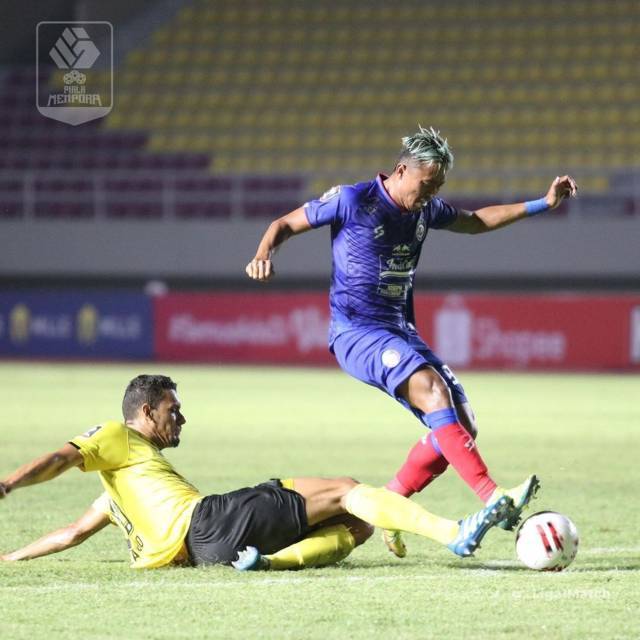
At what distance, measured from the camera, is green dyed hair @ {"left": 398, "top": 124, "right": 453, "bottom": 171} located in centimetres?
608

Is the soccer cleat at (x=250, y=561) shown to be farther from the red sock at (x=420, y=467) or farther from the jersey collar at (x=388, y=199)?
the jersey collar at (x=388, y=199)

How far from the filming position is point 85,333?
79.4 ft

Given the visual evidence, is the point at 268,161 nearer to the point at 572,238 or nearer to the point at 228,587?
the point at 572,238

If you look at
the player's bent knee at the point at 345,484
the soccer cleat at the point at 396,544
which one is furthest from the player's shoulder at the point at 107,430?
the soccer cleat at the point at 396,544

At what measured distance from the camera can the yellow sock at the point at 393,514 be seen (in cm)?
542

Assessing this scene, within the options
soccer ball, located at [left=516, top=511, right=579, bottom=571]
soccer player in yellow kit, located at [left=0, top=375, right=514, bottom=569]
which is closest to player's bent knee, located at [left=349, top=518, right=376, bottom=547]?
soccer player in yellow kit, located at [left=0, top=375, right=514, bottom=569]

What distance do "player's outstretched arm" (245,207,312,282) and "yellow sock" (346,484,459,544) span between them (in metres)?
1.01

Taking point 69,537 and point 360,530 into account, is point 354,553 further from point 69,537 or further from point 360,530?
point 69,537

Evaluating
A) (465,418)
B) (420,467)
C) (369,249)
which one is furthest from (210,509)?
(369,249)

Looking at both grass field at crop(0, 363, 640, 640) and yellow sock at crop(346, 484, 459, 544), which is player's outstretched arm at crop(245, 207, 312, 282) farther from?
grass field at crop(0, 363, 640, 640)

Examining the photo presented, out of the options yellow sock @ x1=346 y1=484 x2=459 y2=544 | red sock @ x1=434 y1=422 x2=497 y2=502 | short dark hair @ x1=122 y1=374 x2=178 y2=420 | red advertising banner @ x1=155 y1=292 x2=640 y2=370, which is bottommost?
red advertising banner @ x1=155 y1=292 x2=640 y2=370

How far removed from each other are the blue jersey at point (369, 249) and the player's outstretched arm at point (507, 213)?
231mm

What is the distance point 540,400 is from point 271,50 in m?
12.9

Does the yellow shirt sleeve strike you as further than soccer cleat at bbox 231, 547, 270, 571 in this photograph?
No
